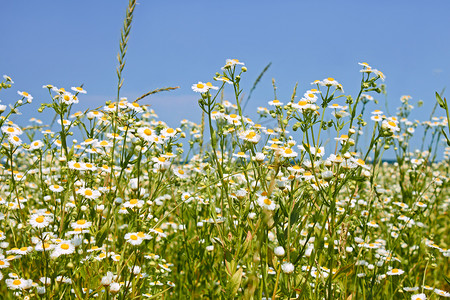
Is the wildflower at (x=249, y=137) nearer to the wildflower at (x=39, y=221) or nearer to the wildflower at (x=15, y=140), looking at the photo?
the wildflower at (x=39, y=221)

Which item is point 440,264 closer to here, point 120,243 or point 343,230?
point 343,230

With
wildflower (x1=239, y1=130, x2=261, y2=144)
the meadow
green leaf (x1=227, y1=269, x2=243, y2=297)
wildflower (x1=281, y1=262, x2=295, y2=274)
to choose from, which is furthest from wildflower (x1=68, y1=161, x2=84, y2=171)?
wildflower (x1=281, y1=262, x2=295, y2=274)

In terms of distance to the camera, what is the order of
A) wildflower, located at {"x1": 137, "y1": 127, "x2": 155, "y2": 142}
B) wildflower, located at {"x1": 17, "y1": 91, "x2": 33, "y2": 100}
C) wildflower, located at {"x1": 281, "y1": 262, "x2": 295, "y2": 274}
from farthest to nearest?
wildflower, located at {"x1": 17, "y1": 91, "x2": 33, "y2": 100}, wildflower, located at {"x1": 137, "y1": 127, "x2": 155, "y2": 142}, wildflower, located at {"x1": 281, "y1": 262, "x2": 295, "y2": 274}

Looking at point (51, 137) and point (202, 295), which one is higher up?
point (51, 137)

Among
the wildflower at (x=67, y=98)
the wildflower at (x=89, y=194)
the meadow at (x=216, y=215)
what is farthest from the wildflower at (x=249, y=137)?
the wildflower at (x=67, y=98)

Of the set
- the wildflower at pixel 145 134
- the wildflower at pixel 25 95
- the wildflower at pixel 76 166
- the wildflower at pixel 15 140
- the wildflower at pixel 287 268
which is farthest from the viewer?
the wildflower at pixel 25 95

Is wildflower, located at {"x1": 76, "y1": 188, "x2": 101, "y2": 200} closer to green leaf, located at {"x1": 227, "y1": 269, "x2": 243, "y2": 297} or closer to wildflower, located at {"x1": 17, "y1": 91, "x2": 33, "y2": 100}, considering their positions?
green leaf, located at {"x1": 227, "y1": 269, "x2": 243, "y2": 297}

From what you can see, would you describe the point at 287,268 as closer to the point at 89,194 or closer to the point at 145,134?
the point at 145,134

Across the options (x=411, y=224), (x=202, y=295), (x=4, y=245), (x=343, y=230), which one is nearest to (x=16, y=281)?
(x=4, y=245)

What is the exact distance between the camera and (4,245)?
2250 mm

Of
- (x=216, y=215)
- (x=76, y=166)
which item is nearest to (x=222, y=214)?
(x=216, y=215)

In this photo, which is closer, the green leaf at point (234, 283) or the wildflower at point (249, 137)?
the green leaf at point (234, 283)

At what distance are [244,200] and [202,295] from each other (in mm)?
765

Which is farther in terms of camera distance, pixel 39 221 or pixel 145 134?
pixel 39 221
